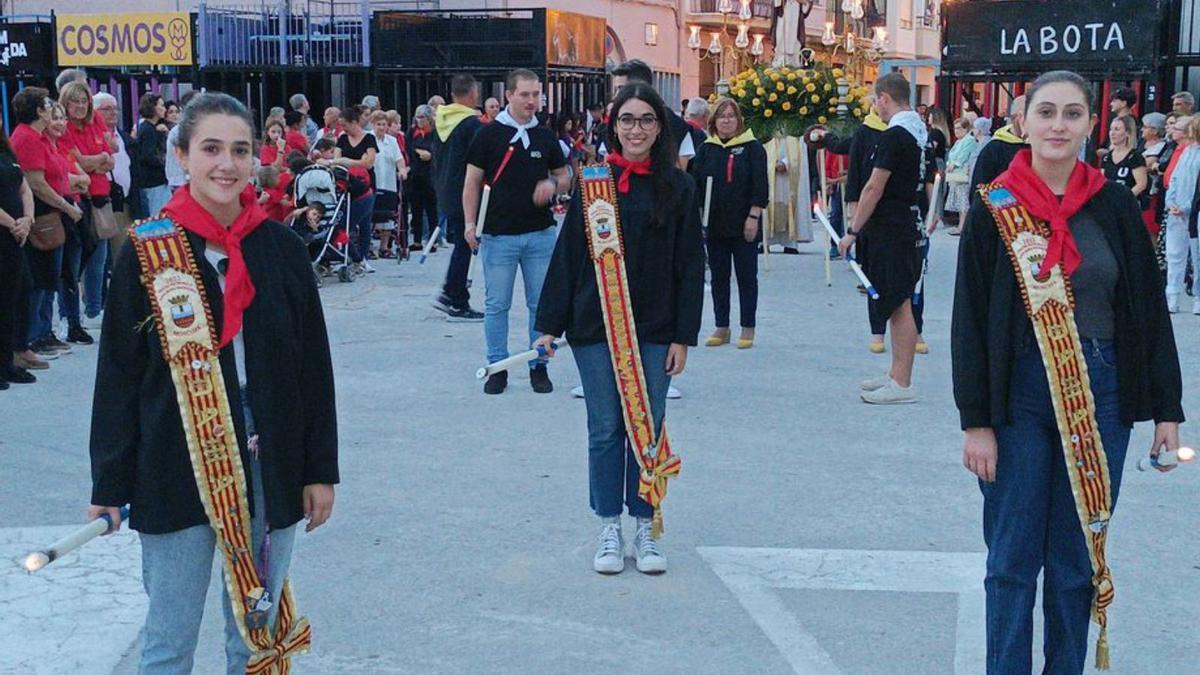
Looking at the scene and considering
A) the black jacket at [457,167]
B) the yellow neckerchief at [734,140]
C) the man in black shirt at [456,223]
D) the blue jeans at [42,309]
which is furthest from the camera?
the man in black shirt at [456,223]

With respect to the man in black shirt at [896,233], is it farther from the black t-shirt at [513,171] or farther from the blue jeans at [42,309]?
the blue jeans at [42,309]

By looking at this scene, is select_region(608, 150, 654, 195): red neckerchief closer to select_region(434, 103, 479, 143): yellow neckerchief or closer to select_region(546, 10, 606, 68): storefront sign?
select_region(434, 103, 479, 143): yellow neckerchief

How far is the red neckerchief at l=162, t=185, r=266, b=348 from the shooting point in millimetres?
3275

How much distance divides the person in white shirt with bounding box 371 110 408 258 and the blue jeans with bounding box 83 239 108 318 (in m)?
5.42

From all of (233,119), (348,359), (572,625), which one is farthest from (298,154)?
(233,119)

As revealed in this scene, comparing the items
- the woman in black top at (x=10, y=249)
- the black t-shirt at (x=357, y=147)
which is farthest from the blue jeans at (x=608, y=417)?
the black t-shirt at (x=357, y=147)

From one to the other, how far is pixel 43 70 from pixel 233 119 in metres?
20.9

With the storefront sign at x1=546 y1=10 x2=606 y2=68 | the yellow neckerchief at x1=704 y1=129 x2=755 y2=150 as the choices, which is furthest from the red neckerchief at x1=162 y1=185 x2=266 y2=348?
the storefront sign at x1=546 y1=10 x2=606 y2=68

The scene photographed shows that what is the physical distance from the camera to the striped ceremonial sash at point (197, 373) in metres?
3.25

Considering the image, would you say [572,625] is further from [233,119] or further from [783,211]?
[783,211]

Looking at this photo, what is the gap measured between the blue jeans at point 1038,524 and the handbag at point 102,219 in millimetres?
8131

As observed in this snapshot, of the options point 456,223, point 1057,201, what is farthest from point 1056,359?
point 456,223

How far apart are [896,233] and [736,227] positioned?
2.06 meters

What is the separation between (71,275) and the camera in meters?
10.3
